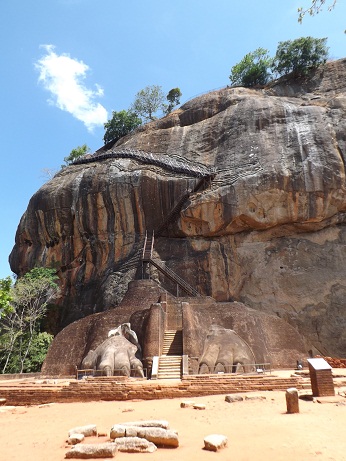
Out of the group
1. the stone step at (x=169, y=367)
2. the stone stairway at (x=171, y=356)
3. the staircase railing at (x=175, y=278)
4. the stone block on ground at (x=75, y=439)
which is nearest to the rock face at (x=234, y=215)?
the staircase railing at (x=175, y=278)

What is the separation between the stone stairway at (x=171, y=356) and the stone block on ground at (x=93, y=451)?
8.13 metres

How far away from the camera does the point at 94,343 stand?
1594cm

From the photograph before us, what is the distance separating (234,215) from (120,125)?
20.5 meters

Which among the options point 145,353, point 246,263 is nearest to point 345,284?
point 246,263

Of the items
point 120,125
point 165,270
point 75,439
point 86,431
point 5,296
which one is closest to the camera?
point 75,439

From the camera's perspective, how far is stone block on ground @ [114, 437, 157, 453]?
507 centimetres

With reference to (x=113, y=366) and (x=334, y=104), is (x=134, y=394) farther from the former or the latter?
(x=334, y=104)

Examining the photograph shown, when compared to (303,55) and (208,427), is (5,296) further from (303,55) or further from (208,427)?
(303,55)

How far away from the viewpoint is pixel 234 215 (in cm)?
2356

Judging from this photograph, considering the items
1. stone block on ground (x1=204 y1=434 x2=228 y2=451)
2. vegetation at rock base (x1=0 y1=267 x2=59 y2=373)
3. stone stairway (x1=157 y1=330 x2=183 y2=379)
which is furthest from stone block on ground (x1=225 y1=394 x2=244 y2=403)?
vegetation at rock base (x1=0 y1=267 x2=59 y2=373)

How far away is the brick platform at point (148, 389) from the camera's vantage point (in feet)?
31.9

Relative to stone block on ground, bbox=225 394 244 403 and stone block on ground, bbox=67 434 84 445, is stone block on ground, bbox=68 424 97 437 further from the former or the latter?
stone block on ground, bbox=225 394 244 403

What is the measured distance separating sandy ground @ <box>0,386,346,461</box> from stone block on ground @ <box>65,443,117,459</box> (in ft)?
0.44

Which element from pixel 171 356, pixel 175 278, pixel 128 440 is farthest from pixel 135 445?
pixel 175 278
